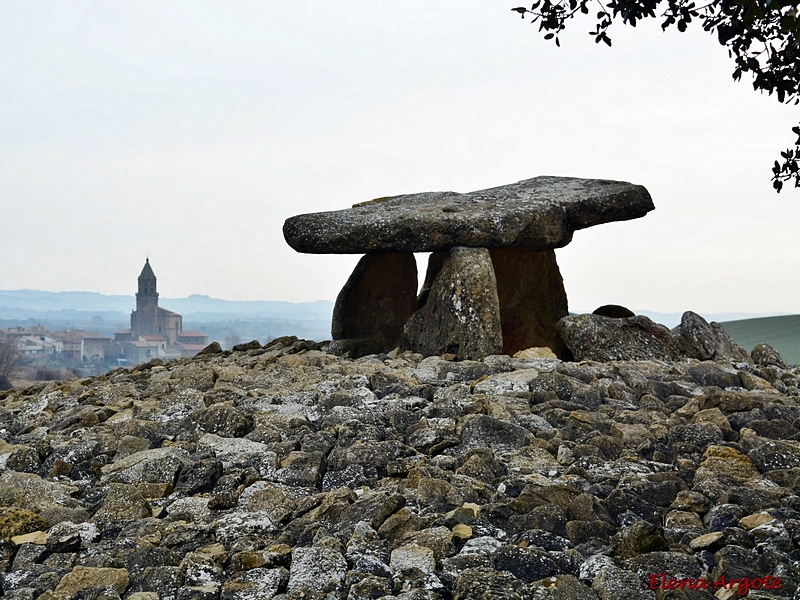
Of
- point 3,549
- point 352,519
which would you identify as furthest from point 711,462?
point 3,549

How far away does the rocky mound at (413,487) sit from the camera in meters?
4.50

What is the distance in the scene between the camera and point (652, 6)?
6.09 metres

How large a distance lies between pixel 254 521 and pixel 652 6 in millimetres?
4393

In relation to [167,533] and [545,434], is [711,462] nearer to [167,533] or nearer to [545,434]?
[545,434]

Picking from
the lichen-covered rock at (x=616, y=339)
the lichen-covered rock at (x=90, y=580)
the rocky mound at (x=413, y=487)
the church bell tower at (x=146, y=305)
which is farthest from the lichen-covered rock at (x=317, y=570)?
the church bell tower at (x=146, y=305)

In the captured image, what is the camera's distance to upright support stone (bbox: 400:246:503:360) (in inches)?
397

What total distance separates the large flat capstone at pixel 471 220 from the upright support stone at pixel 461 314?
306mm

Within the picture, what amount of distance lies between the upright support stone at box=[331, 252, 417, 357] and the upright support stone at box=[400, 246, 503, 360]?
4.69 ft

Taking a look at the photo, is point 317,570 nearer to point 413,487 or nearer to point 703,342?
point 413,487

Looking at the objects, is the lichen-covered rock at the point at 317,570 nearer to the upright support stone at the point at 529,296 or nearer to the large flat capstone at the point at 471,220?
the large flat capstone at the point at 471,220

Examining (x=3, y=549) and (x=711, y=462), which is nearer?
(x=3, y=549)

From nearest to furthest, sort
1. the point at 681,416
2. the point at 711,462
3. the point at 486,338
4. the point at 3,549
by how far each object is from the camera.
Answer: the point at 3,549 < the point at 711,462 < the point at 681,416 < the point at 486,338

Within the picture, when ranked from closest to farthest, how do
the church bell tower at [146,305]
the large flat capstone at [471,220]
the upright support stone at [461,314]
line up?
the upright support stone at [461,314] < the large flat capstone at [471,220] < the church bell tower at [146,305]

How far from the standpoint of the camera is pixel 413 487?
546cm
